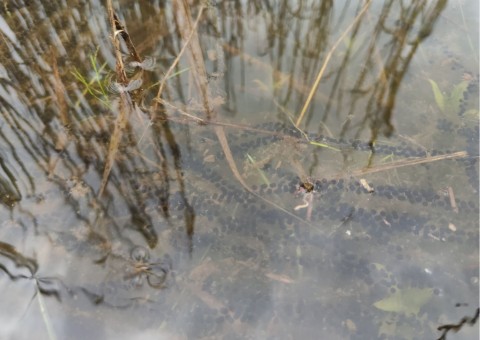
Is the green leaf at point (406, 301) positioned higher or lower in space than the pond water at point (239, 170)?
lower

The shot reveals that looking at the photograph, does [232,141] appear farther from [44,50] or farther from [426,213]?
[44,50]

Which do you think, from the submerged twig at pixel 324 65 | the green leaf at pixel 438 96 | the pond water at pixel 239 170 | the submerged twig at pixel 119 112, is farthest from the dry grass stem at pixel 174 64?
the green leaf at pixel 438 96

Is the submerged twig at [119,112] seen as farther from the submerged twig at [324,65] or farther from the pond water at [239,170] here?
the submerged twig at [324,65]

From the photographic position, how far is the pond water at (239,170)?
240 cm

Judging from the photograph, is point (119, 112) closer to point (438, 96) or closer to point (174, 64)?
point (174, 64)

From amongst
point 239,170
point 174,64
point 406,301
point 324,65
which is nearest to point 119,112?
point 174,64

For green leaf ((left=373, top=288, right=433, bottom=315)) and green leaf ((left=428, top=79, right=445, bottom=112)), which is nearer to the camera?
green leaf ((left=373, top=288, right=433, bottom=315))

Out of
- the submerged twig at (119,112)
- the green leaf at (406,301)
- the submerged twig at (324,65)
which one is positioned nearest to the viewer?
the green leaf at (406,301)

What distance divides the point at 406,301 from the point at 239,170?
1280mm

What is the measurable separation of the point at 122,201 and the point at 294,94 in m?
1.48

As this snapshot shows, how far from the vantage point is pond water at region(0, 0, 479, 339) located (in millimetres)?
2396

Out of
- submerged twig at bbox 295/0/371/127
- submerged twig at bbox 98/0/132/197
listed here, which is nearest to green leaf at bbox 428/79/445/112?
submerged twig at bbox 295/0/371/127

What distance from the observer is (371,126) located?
3049mm

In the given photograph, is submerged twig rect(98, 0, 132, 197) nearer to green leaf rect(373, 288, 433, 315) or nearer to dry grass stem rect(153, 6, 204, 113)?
dry grass stem rect(153, 6, 204, 113)
